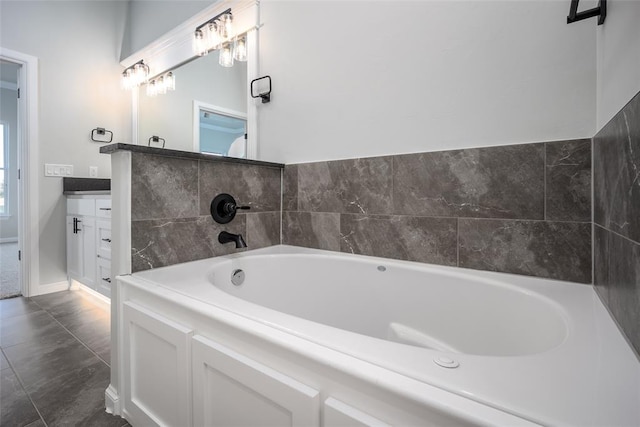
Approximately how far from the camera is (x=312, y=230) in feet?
5.89

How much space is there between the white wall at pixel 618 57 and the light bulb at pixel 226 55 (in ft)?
6.73

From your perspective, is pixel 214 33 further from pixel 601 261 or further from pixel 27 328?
pixel 601 261

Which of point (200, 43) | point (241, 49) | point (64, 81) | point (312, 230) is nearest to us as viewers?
point (312, 230)

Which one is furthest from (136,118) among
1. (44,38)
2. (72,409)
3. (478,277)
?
(478,277)

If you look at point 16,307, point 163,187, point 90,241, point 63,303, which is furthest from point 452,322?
point 16,307

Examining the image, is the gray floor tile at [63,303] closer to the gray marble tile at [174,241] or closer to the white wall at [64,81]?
the white wall at [64,81]

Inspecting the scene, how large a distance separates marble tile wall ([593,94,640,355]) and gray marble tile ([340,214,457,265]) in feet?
1.64

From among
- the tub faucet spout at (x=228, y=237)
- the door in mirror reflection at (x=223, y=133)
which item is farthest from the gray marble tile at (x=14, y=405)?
the door in mirror reflection at (x=223, y=133)

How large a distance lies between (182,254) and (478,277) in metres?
1.25

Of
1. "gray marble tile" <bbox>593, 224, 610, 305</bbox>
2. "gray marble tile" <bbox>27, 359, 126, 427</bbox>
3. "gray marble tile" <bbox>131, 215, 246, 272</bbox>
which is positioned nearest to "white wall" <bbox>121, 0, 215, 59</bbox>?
"gray marble tile" <bbox>131, 215, 246, 272</bbox>

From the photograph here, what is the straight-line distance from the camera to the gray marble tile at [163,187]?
1193 millimetres

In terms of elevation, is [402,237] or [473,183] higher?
[473,183]

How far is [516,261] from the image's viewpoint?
1.18 meters

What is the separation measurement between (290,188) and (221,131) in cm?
75
